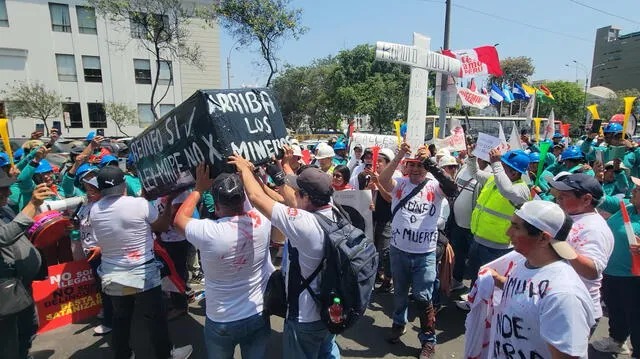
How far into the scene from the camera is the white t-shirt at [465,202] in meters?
5.01

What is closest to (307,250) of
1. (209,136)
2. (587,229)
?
(209,136)

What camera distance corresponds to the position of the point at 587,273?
2496mm

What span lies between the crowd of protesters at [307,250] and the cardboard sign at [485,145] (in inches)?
5.8

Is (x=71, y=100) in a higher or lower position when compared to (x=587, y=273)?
higher

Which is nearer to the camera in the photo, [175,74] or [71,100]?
[71,100]

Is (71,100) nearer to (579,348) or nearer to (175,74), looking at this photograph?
(175,74)

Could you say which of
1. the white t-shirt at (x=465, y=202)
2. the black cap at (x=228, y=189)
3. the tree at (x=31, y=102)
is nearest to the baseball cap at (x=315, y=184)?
the black cap at (x=228, y=189)

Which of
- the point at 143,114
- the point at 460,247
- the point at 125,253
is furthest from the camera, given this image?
the point at 143,114

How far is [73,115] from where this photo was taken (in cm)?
3016

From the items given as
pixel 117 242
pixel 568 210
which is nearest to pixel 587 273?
pixel 568 210

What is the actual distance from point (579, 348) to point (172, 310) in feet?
14.3

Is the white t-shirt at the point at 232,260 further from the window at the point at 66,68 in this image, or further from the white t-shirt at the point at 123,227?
the window at the point at 66,68

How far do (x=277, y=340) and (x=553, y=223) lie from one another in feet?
10.6

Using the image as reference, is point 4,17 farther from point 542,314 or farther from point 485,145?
point 542,314
